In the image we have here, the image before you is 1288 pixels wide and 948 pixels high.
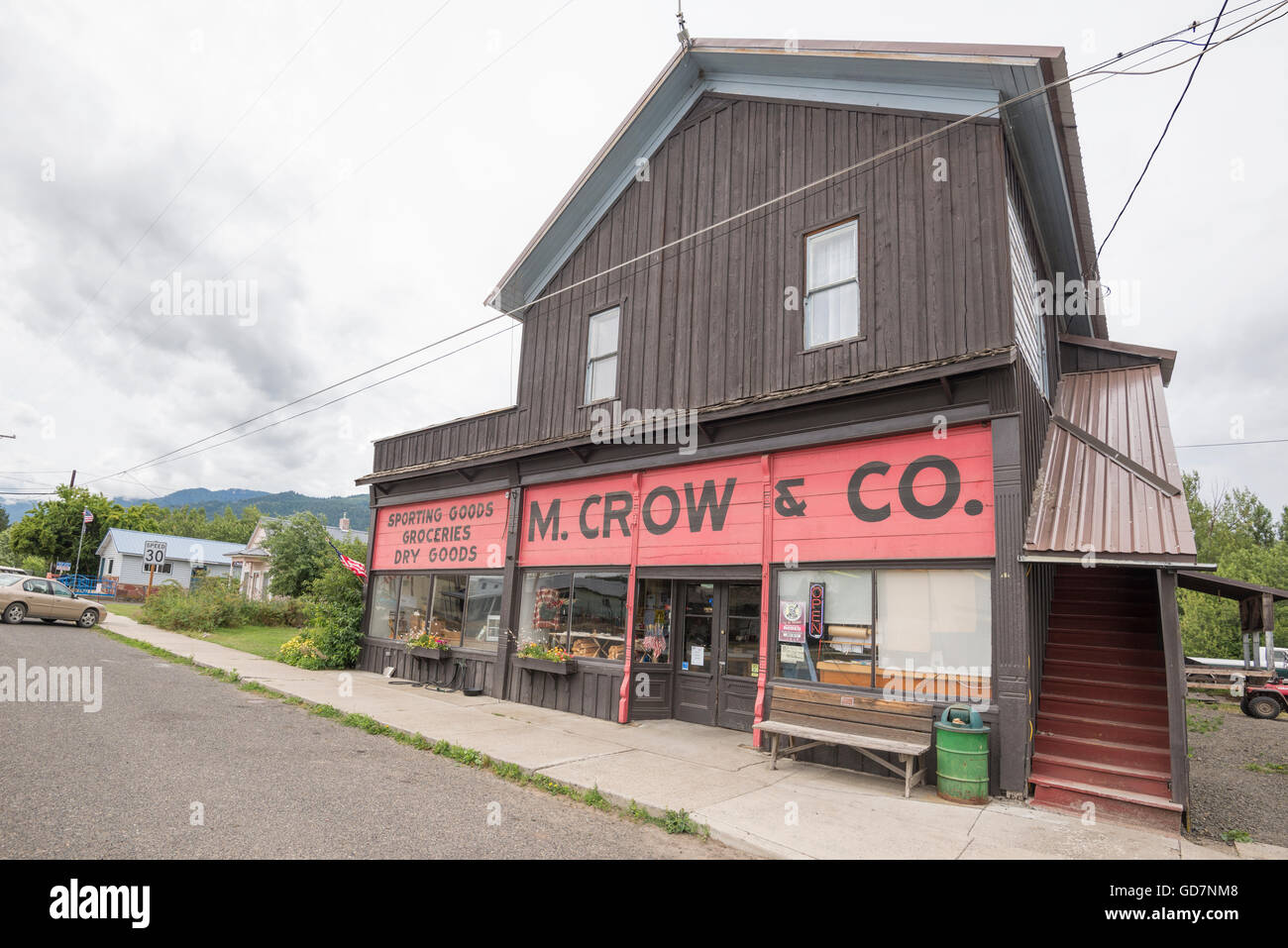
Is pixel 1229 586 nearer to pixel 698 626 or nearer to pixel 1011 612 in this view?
pixel 1011 612

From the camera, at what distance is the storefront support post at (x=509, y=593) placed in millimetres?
13750

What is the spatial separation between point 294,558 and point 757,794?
97.6 feet

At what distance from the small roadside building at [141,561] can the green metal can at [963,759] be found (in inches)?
2284

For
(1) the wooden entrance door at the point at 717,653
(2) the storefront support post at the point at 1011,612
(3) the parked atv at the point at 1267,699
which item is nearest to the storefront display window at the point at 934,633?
(2) the storefront support post at the point at 1011,612

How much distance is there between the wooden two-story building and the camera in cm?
809

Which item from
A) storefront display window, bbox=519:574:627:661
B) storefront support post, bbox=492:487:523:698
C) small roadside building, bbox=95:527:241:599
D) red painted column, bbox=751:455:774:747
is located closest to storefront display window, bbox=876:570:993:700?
red painted column, bbox=751:455:774:747

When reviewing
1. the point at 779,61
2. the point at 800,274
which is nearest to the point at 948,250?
the point at 800,274

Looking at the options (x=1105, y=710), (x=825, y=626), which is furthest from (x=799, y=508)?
(x=1105, y=710)

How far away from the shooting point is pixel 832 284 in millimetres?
10273

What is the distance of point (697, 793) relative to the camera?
7.31 meters

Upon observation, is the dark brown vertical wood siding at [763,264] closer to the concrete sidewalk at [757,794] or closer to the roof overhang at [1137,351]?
the concrete sidewalk at [757,794]

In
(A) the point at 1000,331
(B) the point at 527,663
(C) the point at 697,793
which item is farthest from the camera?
(B) the point at 527,663

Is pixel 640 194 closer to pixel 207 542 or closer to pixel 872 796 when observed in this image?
pixel 872 796
